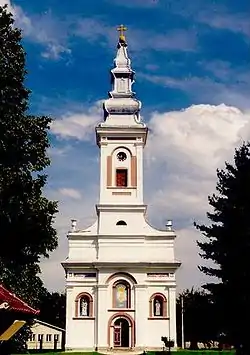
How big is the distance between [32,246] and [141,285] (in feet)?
108

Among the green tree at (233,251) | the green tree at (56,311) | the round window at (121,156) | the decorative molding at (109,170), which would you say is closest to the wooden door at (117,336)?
the decorative molding at (109,170)

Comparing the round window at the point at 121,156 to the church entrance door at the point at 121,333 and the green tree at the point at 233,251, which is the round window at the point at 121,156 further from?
the green tree at the point at 233,251

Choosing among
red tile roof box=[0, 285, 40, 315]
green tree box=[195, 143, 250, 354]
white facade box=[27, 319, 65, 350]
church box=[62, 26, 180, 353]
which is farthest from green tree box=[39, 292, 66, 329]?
red tile roof box=[0, 285, 40, 315]

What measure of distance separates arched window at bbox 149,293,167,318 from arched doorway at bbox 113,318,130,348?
2.36 meters

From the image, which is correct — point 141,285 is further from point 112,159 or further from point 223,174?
point 223,174

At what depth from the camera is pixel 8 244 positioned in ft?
68.9

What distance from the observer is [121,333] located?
2082 inches

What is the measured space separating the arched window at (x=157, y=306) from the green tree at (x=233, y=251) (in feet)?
88.7

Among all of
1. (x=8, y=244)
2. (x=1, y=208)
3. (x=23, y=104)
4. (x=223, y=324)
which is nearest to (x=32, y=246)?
(x=8, y=244)

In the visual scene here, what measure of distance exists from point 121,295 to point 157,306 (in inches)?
127

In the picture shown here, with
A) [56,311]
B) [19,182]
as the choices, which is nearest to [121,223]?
[19,182]

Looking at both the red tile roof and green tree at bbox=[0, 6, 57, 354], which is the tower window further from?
the red tile roof

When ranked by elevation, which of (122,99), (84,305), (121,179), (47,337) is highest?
(122,99)

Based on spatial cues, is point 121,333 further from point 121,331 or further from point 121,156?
point 121,156
